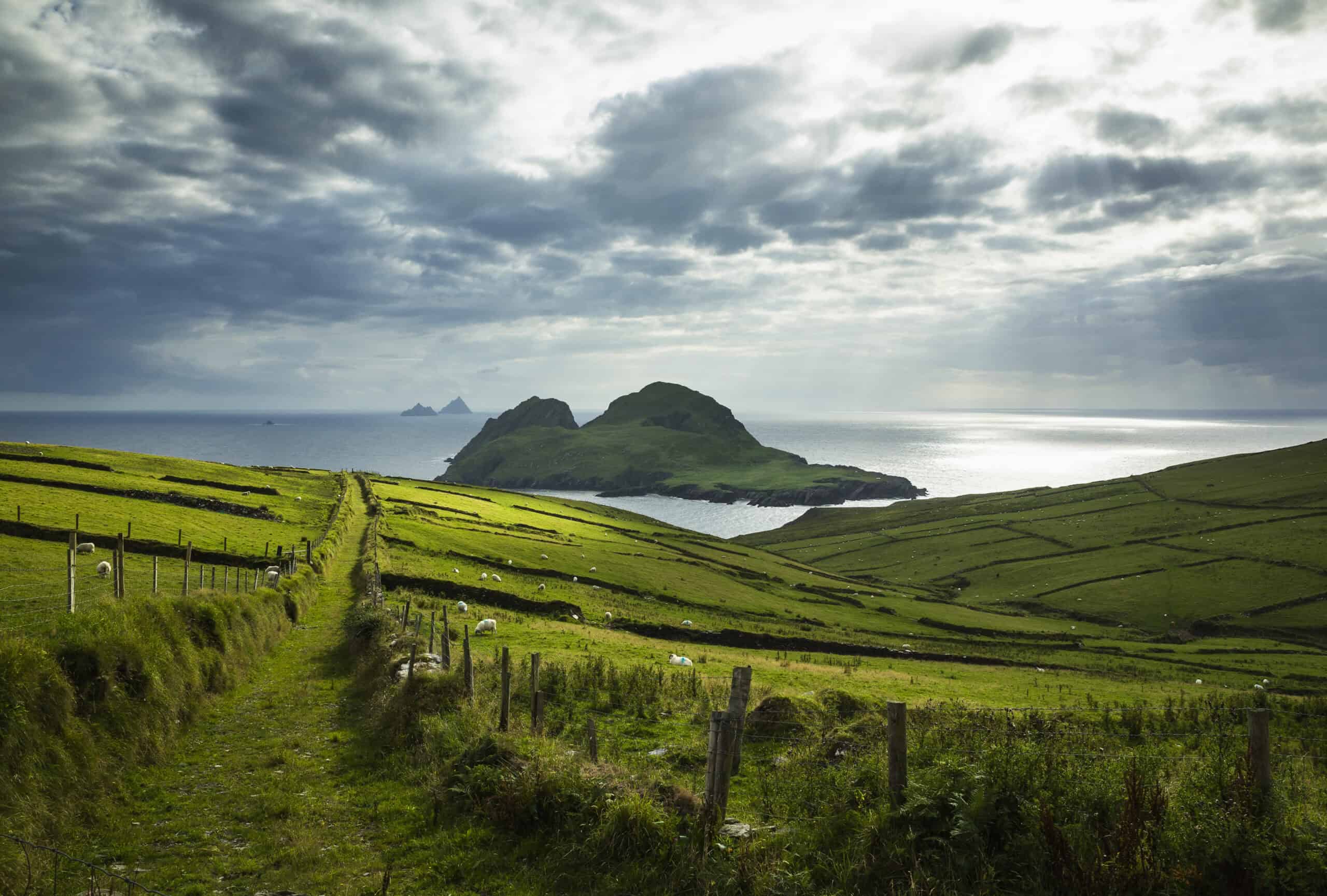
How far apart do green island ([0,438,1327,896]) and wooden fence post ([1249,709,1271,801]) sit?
1.3 inches

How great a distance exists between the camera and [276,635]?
3186 centimetres

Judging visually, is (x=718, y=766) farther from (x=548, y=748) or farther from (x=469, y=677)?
(x=469, y=677)

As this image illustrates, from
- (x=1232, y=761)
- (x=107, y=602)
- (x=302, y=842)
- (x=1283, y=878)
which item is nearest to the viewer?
(x=1283, y=878)

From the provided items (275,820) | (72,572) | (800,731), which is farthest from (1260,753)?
(72,572)

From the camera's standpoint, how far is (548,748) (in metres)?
14.1

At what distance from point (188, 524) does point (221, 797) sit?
48385 millimetres

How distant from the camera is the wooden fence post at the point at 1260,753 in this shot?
31.3 ft

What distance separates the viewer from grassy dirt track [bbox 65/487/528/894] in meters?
11.7

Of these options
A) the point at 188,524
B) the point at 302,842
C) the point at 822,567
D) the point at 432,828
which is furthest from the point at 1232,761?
the point at 822,567

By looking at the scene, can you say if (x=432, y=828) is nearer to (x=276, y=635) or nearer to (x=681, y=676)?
(x=681, y=676)

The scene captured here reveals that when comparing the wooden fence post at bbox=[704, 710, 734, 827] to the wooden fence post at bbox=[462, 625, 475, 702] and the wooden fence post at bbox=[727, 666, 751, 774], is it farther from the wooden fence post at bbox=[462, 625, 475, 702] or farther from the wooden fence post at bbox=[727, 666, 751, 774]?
the wooden fence post at bbox=[462, 625, 475, 702]

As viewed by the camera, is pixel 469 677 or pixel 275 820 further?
pixel 469 677

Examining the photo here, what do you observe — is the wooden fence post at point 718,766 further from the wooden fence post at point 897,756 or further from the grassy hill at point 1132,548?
the grassy hill at point 1132,548

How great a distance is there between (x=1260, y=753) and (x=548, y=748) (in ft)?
37.3
